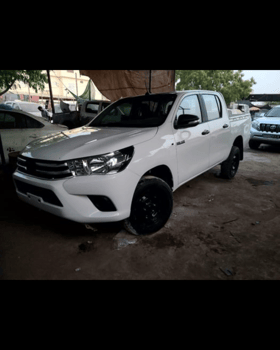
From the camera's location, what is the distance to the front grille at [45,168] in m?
2.12

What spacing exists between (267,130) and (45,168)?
320 inches

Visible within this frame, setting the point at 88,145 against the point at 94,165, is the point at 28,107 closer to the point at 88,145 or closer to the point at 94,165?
the point at 88,145

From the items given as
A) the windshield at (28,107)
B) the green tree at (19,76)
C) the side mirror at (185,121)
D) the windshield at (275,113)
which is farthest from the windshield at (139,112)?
the windshield at (28,107)

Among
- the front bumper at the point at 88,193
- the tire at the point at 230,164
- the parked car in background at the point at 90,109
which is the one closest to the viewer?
the front bumper at the point at 88,193

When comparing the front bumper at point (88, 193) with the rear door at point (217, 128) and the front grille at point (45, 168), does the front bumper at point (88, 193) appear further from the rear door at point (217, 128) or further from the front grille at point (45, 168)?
the rear door at point (217, 128)

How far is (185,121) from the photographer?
2.76 metres

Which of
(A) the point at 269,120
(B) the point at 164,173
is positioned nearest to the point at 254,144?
(A) the point at 269,120

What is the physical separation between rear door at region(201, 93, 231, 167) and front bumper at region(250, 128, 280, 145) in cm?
456

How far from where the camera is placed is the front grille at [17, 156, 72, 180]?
212 centimetres

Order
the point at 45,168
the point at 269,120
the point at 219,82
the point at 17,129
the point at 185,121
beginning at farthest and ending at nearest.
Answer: the point at 219,82 → the point at 269,120 → the point at 17,129 → the point at 185,121 → the point at 45,168

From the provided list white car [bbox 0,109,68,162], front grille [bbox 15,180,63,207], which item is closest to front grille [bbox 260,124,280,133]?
white car [bbox 0,109,68,162]

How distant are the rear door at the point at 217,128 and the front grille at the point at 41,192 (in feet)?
8.63
